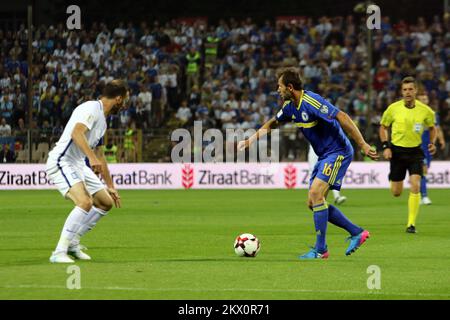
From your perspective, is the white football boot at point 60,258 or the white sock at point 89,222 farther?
the white sock at point 89,222

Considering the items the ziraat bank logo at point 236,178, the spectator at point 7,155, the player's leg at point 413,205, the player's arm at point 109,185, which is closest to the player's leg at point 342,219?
the player's arm at point 109,185

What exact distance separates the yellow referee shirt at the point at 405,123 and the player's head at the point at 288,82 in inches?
216

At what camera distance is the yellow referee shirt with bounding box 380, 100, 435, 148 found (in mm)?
17266

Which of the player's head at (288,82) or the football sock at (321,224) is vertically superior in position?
the player's head at (288,82)

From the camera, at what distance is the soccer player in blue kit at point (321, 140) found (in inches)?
479

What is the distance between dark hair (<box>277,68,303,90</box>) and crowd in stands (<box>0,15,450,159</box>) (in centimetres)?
2098

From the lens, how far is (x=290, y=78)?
12.1m

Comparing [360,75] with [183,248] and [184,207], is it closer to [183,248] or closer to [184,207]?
[184,207]

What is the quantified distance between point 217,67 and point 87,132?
2649cm

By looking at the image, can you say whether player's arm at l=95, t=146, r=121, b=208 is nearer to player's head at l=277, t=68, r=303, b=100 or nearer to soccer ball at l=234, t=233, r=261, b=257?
soccer ball at l=234, t=233, r=261, b=257

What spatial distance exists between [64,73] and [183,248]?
23.0 m

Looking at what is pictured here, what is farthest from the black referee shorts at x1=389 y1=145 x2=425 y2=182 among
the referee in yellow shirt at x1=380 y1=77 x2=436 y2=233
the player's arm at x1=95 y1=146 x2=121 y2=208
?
the player's arm at x1=95 y1=146 x2=121 y2=208

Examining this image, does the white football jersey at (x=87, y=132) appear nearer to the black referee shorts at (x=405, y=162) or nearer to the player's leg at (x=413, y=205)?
the player's leg at (x=413, y=205)

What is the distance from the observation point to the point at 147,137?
108 feet
